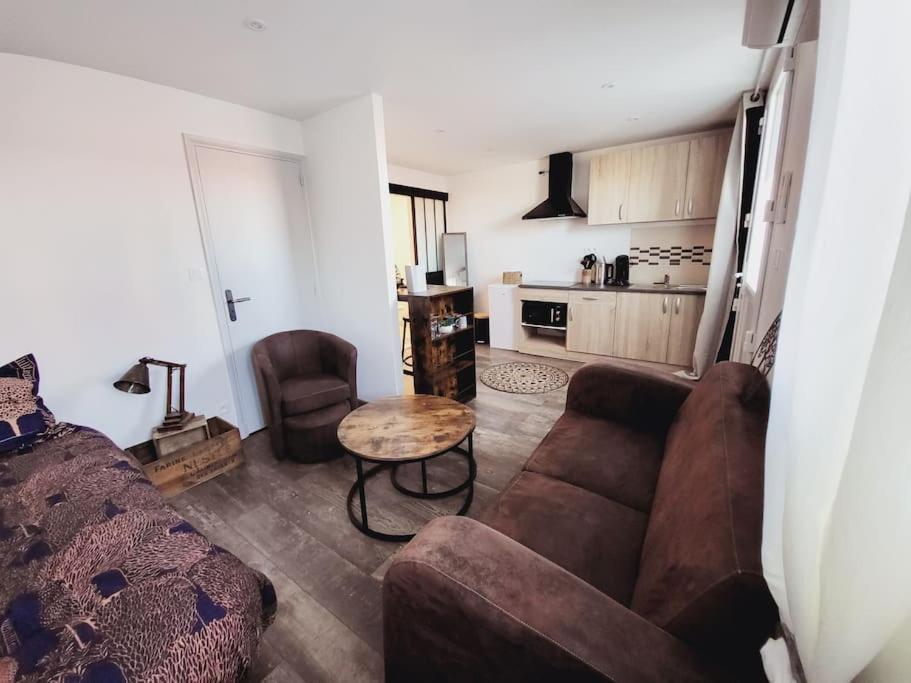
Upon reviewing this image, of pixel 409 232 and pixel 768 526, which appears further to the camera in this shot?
pixel 409 232

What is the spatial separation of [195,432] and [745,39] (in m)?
3.43

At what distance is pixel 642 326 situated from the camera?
13.2 ft

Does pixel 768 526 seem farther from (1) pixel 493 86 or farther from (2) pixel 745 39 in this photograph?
(1) pixel 493 86

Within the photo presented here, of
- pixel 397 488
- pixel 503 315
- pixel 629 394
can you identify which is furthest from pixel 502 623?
Result: pixel 503 315

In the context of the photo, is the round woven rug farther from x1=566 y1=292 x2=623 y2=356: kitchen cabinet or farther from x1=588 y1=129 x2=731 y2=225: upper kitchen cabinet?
x1=588 y1=129 x2=731 y2=225: upper kitchen cabinet

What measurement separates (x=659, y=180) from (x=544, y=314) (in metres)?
1.85

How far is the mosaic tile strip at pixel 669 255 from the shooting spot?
4.05 meters

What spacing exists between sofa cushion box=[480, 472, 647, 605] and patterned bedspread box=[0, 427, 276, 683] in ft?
2.61

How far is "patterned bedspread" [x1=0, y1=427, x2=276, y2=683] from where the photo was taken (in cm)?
86

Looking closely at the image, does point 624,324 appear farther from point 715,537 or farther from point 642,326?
point 715,537

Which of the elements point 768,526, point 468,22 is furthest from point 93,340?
point 768,526

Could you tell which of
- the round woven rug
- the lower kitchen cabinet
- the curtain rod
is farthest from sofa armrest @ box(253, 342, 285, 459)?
the curtain rod

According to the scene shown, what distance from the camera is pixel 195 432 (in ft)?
8.12

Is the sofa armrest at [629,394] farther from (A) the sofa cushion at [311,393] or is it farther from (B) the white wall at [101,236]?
(B) the white wall at [101,236]
